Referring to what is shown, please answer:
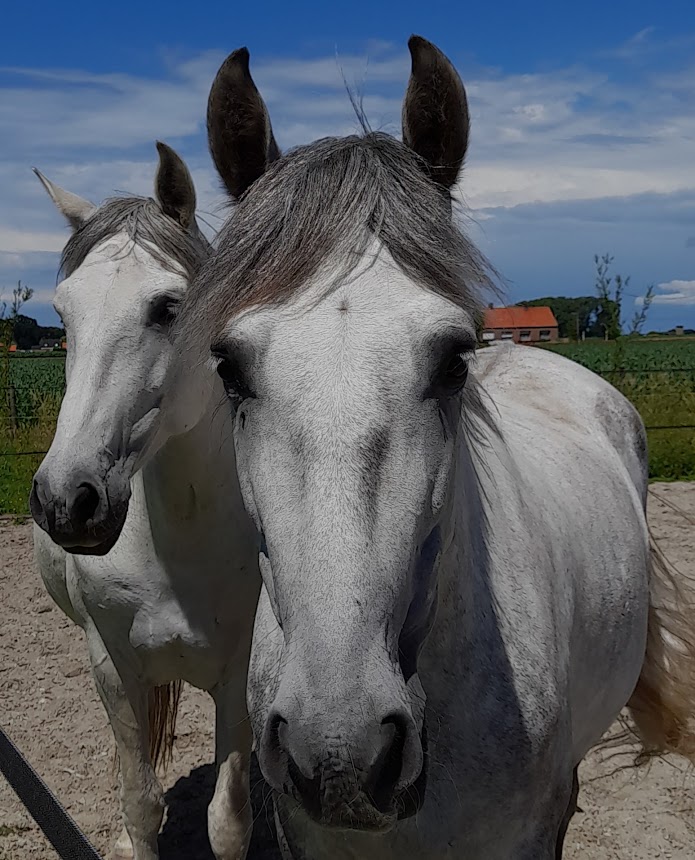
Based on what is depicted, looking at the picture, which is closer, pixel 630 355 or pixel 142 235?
pixel 142 235

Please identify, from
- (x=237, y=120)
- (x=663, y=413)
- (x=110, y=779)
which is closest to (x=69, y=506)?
(x=237, y=120)

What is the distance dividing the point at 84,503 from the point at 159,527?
26.1 inches

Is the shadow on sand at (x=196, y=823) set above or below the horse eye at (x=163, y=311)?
below

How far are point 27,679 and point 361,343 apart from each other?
452 centimetres

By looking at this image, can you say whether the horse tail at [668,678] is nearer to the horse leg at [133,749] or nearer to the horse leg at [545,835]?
the horse leg at [545,835]

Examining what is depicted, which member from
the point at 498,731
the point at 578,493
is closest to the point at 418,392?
the point at 498,731

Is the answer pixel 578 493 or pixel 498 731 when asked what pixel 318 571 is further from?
pixel 578 493

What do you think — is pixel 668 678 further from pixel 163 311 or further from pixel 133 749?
pixel 163 311

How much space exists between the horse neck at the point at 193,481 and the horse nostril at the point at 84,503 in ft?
1.90

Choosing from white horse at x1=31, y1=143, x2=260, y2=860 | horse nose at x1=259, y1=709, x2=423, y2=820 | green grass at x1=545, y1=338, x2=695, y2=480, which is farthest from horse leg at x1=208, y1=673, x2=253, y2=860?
green grass at x1=545, y1=338, x2=695, y2=480

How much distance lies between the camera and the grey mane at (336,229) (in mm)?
1621

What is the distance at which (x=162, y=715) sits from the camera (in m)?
3.78

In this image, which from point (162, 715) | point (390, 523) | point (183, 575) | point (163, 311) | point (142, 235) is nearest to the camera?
point (390, 523)

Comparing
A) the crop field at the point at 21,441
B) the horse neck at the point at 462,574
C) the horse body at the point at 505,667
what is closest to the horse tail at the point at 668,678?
the horse body at the point at 505,667
